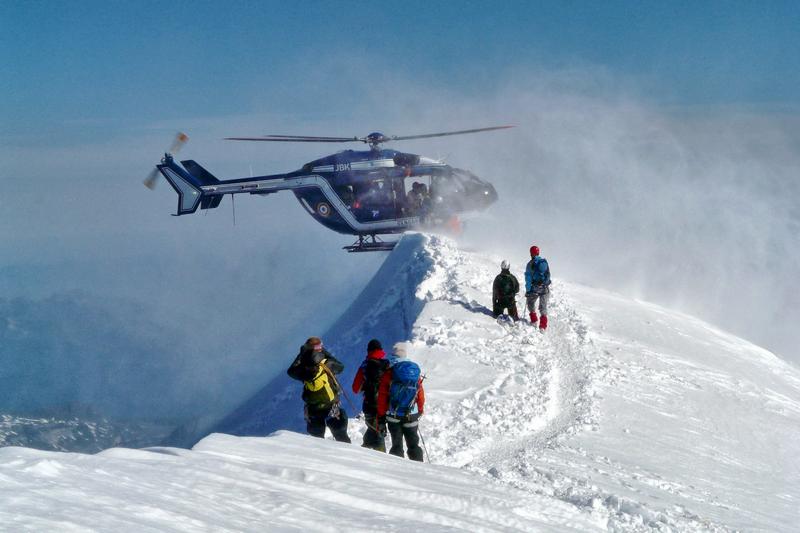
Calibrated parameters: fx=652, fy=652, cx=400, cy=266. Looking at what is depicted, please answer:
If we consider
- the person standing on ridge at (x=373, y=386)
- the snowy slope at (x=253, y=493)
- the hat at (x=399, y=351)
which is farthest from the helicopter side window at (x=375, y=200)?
the snowy slope at (x=253, y=493)

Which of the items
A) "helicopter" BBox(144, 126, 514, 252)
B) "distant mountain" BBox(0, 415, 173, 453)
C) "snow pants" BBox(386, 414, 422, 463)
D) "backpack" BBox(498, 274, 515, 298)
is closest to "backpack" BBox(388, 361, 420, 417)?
"snow pants" BBox(386, 414, 422, 463)

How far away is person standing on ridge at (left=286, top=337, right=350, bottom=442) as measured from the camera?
26.6ft

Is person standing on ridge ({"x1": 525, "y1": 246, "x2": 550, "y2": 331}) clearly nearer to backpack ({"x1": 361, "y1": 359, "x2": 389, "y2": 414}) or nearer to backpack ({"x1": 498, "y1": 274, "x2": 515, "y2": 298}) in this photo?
backpack ({"x1": 498, "y1": 274, "x2": 515, "y2": 298})

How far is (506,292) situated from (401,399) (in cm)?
749

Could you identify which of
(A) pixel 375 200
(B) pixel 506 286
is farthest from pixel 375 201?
(B) pixel 506 286

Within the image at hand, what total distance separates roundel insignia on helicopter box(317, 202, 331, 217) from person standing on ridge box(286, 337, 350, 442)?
15.2 m

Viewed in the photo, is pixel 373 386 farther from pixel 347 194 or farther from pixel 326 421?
pixel 347 194

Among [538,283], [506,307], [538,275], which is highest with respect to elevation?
[538,275]

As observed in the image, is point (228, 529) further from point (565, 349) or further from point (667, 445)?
point (565, 349)

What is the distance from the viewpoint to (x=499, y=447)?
368 inches

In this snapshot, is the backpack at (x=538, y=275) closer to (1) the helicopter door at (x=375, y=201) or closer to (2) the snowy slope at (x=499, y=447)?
(2) the snowy slope at (x=499, y=447)

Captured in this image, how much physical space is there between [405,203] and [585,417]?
13.2 metres

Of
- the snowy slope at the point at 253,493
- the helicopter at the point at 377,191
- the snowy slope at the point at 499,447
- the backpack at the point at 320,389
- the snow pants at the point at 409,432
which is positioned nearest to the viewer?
the snowy slope at the point at 253,493

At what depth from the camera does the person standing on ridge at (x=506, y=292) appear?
1494 cm
